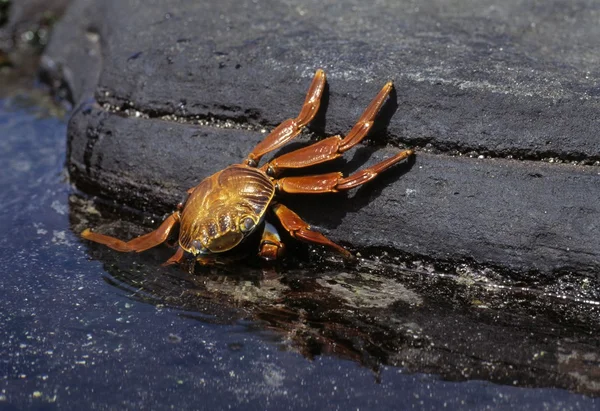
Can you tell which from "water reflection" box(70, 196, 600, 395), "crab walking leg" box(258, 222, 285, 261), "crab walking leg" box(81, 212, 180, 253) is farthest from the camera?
"crab walking leg" box(81, 212, 180, 253)

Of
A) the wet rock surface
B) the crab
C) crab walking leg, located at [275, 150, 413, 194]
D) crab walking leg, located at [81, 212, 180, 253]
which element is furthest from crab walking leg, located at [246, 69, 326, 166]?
crab walking leg, located at [81, 212, 180, 253]

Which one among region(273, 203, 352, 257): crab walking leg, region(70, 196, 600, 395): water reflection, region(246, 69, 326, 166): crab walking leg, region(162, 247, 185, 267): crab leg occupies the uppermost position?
region(246, 69, 326, 166): crab walking leg

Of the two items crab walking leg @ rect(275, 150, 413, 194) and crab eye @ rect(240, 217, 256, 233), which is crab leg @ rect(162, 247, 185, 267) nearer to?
crab eye @ rect(240, 217, 256, 233)

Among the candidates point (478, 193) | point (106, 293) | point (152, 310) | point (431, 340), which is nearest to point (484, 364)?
point (431, 340)

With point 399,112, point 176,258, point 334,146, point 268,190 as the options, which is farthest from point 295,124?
point 176,258

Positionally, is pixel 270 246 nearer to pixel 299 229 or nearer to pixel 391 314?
pixel 299 229

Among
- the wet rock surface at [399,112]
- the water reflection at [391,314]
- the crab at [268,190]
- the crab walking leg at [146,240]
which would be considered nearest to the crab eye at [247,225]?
the crab at [268,190]

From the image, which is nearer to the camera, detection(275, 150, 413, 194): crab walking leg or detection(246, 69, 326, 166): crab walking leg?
detection(275, 150, 413, 194): crab walking leg
